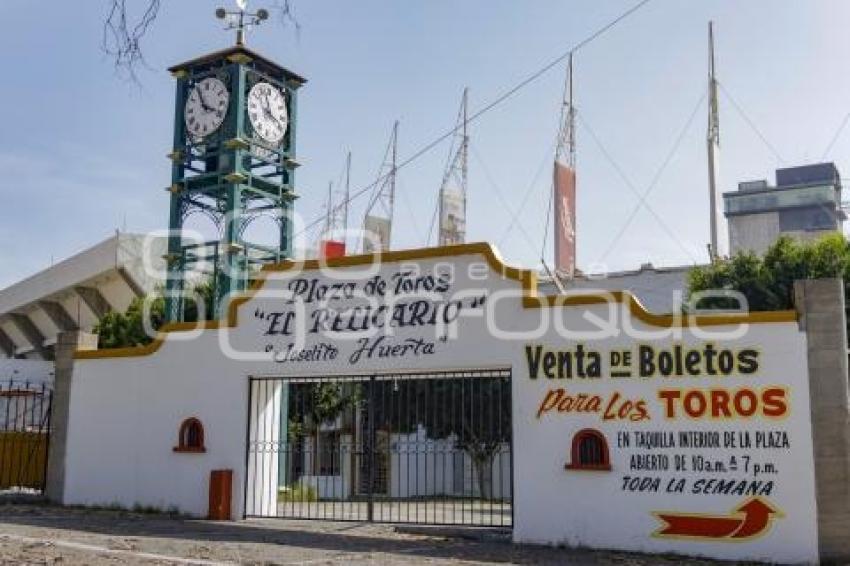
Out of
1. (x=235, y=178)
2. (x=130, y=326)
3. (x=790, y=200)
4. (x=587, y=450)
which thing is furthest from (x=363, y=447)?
(x=790, y=200)

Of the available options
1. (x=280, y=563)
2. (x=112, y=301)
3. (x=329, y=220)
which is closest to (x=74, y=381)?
(x=280, y=563)

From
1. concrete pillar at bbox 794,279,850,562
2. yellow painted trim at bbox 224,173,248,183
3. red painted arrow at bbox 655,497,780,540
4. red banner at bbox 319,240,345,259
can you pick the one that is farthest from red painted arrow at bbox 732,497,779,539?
yellow painted trim at bbox 224,173,248,183

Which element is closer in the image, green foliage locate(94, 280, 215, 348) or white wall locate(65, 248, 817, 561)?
white wall locate(65, 248, 817, 561)

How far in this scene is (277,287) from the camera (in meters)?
16.1

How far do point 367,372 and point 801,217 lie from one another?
526 ft

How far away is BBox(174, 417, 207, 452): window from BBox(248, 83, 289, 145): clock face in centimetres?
1119

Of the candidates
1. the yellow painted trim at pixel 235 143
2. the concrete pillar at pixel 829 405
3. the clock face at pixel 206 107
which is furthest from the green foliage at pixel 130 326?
the concrete pillar at pixel 829 405

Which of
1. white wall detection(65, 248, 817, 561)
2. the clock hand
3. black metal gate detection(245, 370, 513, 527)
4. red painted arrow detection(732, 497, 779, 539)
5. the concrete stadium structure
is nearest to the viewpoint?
red painted arrow detection(732, 497, 779, 539)

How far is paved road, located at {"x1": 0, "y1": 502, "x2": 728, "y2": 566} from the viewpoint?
1090 centimetres

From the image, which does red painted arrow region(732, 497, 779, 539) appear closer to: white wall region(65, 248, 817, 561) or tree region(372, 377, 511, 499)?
white wall region(65, 248, 817, 561)

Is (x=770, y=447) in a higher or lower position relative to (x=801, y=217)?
lower

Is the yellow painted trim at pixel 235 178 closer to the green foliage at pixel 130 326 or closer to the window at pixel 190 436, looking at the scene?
the window at pixel 190 436

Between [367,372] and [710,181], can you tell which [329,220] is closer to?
[710,181]

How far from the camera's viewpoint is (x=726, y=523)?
12000mm
